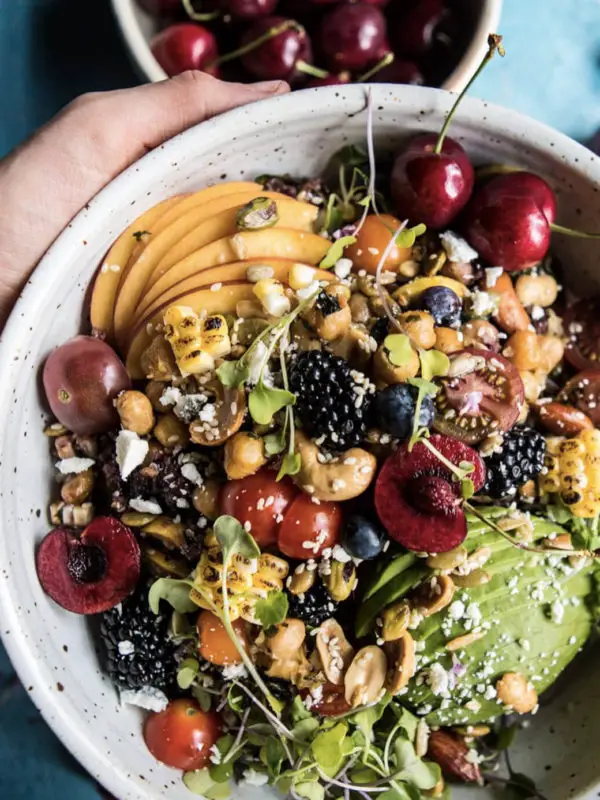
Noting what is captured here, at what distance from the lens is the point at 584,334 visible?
51.4 inches

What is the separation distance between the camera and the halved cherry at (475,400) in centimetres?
112

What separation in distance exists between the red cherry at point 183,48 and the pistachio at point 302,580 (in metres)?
0.97

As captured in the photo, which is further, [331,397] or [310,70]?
[310,70]

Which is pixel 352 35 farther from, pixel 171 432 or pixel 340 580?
pixel 340 580

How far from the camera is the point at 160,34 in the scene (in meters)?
1.55

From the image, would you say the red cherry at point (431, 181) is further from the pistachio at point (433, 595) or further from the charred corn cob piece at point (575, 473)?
the pistachio at point (433, 595)

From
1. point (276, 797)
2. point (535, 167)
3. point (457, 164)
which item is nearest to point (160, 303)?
point (457, 164)

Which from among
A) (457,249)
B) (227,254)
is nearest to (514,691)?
(457,249)

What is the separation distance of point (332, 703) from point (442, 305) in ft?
1.93

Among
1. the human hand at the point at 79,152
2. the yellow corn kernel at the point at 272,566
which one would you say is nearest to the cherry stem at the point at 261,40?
the human hand at the point at 79,152

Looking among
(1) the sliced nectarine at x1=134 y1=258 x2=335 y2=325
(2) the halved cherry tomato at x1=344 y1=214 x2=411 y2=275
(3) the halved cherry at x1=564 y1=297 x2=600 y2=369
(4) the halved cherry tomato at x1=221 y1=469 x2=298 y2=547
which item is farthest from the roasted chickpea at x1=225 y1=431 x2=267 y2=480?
(3) the halved cherry at x1=564 y1=297 x2=600 y2=369

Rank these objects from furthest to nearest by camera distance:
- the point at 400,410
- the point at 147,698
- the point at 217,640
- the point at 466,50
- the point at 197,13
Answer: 1. the point at 197,13
2. the point at 466,50
3. the point at 147,698
4. the point at 217,640
5. the point at 400,410

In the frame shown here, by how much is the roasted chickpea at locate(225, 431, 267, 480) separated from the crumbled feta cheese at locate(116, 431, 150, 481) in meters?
0.12

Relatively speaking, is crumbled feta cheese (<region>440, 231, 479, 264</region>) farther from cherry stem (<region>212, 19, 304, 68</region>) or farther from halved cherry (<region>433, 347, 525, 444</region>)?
cherry stem (<region>212, 19, 304, 68</region>)
